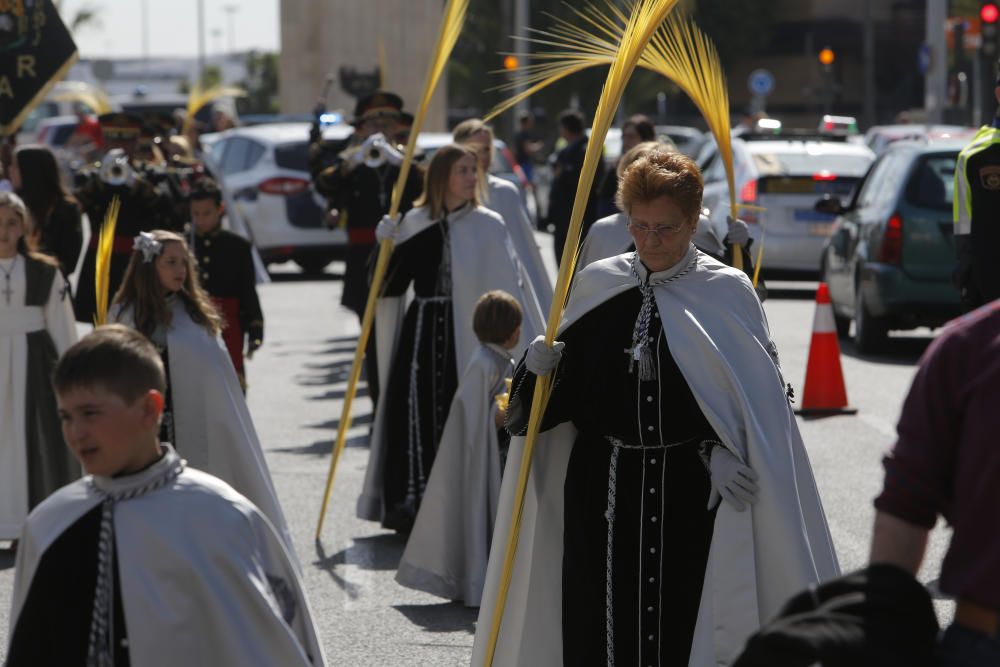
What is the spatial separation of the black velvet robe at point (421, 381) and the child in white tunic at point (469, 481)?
0.96 meters

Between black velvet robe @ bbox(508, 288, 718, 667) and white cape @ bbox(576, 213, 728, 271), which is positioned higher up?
white cape @ bbox(576, 213, 728, 271)

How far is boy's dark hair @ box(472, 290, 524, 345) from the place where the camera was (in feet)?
26.2

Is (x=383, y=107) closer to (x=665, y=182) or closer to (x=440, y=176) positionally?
(x=440, y=176)

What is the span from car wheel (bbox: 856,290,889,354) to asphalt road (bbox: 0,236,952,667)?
133 millimetres

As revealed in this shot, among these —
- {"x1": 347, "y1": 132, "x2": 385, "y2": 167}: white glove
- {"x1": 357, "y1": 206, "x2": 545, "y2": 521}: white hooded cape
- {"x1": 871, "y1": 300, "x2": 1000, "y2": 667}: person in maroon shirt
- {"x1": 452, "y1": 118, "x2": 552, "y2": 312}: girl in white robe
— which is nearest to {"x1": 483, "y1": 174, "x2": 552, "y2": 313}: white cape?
{"x1": 452, "y1": 118, "x2": 552, "y2": 312}: girl in white robe

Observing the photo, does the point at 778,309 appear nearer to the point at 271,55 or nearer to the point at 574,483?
the point at 574,483

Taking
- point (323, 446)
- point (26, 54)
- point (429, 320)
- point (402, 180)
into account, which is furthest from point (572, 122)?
point (402, 180)

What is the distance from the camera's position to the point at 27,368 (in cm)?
921

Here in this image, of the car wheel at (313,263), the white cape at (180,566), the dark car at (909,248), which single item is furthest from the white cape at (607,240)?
the car wheel at (313,263)

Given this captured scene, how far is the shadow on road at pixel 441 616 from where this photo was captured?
7.57 m

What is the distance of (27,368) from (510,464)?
4.24 metres

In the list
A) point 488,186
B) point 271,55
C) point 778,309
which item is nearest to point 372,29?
point 778,309

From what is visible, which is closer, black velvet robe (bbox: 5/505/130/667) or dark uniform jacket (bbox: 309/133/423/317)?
black velvet robe (bbox: 5/505/130/667)

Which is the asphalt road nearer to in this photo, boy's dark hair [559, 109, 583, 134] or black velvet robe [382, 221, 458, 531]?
black velvet robe [382, 221, 458, 531]
